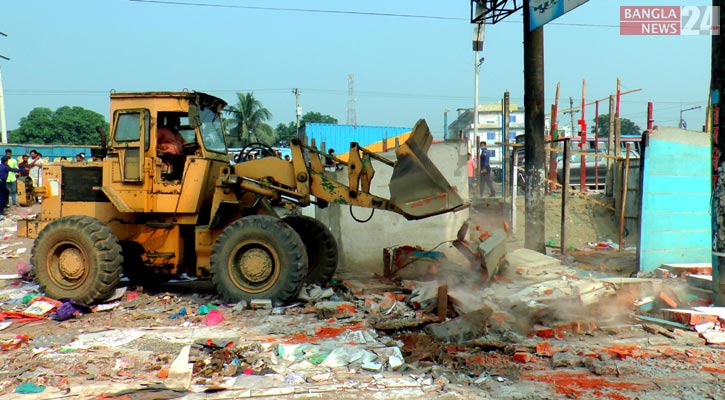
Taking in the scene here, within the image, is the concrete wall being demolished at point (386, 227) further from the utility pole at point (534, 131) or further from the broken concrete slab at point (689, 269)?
the broken concrete slab at point (689, 269)

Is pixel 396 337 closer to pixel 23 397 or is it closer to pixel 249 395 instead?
pixel 249 395

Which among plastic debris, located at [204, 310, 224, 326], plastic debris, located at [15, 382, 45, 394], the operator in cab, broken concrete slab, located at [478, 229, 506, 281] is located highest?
the operator in cab

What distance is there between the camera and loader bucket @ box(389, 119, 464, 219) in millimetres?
7102

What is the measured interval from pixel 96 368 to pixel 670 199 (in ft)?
28.2

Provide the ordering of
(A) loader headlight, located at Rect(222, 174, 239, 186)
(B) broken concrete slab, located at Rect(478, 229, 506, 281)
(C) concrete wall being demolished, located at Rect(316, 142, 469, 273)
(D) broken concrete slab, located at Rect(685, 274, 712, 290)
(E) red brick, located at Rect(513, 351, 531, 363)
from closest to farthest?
(E) red brick, located at Rect(513, 351, 531, 363) < (D) broken concrete slab, located at Rect(685, 274, 712, 290) < (A) loader headlight, located at Rect(222, 174, 239, 186) < (B) broken concrete slab, located at Rect(478, 229, 506, 281) < (C) concrete wall being demolished, located at Rect(316, 142, 469, 273)

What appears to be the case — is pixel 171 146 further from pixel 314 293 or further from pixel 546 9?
pixel 546 9

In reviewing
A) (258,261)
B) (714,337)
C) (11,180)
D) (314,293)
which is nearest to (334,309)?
(314,293)

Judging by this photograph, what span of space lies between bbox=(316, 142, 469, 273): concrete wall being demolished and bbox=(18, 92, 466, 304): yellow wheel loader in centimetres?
217

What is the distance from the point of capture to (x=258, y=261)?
691 centimetres

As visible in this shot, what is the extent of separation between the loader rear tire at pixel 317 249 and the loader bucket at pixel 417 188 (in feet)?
4.81

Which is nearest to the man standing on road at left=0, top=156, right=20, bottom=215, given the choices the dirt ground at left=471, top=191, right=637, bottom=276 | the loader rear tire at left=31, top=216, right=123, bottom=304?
the loader rear tire at left=31, top=216, right=123, bottom=304

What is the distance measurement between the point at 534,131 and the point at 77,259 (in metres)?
6.97

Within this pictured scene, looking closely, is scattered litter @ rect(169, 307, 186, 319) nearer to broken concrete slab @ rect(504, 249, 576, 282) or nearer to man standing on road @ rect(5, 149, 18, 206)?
broken concrete slab @ rect(504, 249, 576, 282)

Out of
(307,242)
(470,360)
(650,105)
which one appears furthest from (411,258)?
(650,105)
